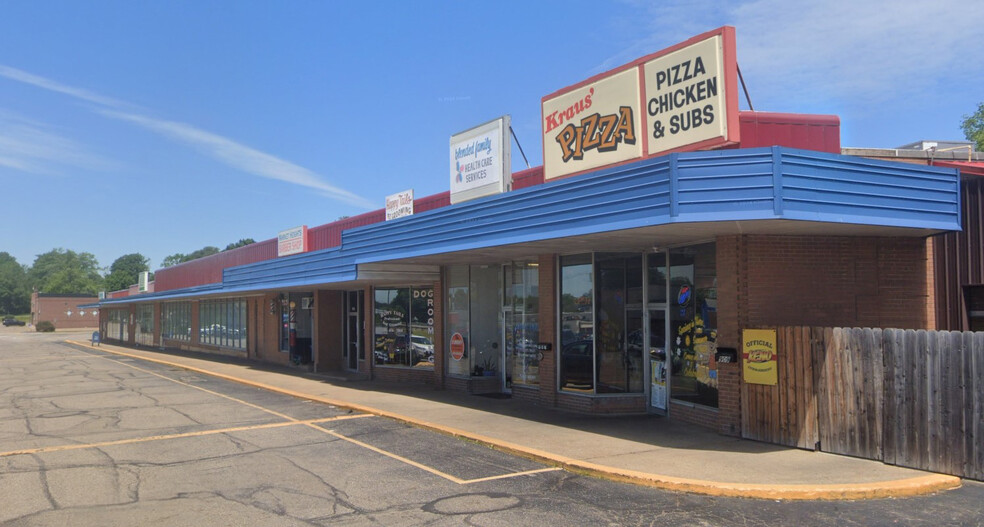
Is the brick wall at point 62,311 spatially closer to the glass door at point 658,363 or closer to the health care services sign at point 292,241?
the health care services sign at point 292,241

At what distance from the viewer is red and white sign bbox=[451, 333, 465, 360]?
1759cm

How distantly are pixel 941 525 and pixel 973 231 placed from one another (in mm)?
7468

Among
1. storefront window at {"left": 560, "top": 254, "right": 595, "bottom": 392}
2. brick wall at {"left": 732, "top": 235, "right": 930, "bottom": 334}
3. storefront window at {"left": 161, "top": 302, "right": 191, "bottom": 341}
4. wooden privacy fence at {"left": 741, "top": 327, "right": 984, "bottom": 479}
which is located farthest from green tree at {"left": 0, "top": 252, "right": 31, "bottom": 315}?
wooden privacy fence at {"left": 741, "top": 327, "right": 984, "bottom": 479}

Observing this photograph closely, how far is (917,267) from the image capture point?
38.4 ft

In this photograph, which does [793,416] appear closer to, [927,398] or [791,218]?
[927,398]

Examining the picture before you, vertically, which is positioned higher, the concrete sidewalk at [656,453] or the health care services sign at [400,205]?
the health care services sign at [400,205]

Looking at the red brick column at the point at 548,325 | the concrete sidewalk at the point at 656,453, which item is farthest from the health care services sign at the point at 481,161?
the concrete sidewalk at the point at 656,453

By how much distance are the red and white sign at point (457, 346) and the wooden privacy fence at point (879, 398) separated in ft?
26.8

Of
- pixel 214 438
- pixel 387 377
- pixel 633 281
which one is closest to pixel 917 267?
pixel 633 281

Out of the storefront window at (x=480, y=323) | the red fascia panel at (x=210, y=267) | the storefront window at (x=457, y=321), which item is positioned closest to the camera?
the storefront window at (x=480, y=323)

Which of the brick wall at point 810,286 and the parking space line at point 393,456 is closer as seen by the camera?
the parking space line at point 393,456

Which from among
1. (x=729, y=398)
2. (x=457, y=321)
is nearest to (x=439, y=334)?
(x=457, y=321)

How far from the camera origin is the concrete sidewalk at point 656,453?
804cm

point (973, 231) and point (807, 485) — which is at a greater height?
point (973, 231)
